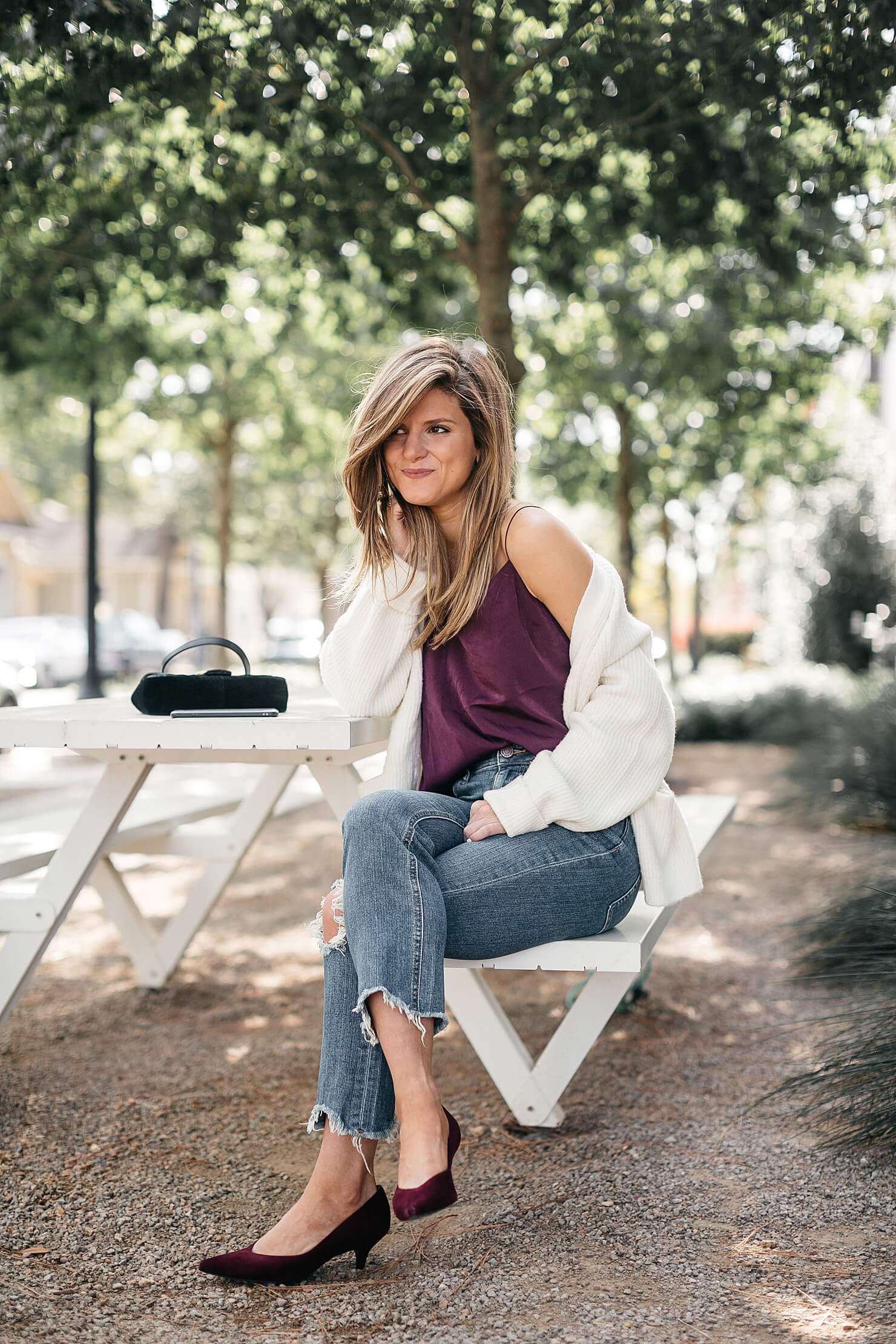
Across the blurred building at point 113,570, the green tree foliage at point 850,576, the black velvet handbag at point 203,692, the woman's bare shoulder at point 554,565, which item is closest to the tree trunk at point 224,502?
the green tree foliage at point 850,576

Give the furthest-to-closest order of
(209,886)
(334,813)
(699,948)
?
1. (699,948)
2. (209,886)
3. (334,813)

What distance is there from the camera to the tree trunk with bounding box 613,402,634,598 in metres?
12.3

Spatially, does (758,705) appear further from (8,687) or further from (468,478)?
(468,478)

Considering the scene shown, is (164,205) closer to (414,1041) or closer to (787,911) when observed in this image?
(787,911)

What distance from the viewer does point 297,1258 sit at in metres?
2.19

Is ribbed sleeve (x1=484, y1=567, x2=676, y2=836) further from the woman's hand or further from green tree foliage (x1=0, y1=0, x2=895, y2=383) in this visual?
green tree foliage (x1=0, y1=0, x2=895, y2=383)

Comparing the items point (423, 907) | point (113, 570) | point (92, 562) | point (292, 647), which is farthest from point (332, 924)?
point (113, 570)

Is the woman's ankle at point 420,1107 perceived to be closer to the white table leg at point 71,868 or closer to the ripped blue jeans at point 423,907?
the ripped blue jeans at point 423,907

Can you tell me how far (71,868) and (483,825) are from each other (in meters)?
1.14

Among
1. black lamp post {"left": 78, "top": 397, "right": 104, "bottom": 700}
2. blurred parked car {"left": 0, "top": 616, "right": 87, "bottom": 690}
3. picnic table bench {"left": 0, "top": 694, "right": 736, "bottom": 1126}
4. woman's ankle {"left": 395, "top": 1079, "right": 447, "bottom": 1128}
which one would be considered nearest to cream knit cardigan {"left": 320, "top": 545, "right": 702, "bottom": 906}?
picnic table bench {"left": 0, "top": 694, "right": 736, "bottom": 1126}

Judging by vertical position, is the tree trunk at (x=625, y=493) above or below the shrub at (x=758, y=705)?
above

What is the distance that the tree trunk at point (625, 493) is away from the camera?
12.3 meters

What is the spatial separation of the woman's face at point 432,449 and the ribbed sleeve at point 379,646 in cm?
19

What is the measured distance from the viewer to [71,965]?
4699 millimetres
